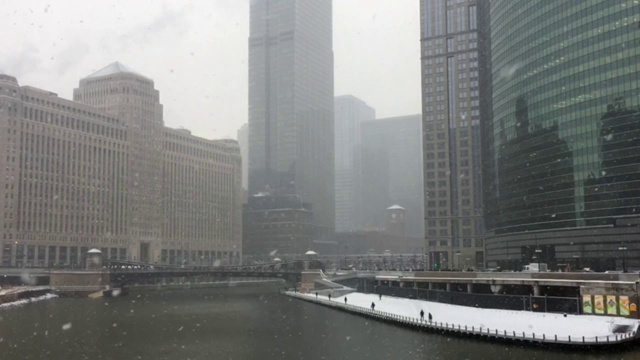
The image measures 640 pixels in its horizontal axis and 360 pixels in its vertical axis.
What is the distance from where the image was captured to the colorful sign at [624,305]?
6700 centimetres

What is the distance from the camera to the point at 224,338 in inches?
2685

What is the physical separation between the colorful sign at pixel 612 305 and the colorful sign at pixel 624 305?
0.60 metres

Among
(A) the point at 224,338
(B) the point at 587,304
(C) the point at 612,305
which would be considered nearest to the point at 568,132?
(B) the point at 587,304

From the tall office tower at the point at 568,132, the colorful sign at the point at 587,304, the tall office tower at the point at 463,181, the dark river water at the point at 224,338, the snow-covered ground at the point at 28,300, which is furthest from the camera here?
the tall office tower at the point at 463,181

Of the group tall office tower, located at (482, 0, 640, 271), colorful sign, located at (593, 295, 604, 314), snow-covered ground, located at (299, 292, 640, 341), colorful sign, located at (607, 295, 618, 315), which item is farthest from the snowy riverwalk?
tall office tower, located at (482, 0, 640, 271)

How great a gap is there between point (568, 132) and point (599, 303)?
2253 inches

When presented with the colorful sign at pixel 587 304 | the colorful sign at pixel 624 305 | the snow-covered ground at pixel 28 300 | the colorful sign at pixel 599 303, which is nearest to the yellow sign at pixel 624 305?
the colorful sign at pixel 624 305

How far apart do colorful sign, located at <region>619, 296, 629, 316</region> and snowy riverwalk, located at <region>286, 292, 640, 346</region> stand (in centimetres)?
147

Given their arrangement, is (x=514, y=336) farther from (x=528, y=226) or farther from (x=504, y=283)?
(x=528, y=226)

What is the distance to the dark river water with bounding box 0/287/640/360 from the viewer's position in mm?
55625

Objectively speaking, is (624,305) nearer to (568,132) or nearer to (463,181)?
(568,132)

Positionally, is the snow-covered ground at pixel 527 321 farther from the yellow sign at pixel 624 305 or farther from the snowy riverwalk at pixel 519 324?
the yellow sign at pixel 624 305

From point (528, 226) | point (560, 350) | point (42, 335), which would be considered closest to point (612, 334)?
point (560, 350)

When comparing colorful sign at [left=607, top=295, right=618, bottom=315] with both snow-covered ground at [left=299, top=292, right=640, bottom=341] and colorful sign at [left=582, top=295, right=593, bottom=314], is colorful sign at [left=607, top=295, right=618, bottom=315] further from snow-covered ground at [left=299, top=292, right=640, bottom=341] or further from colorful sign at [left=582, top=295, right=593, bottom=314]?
colorful sign at [left=582, top=295, right=593, bottom=314]
